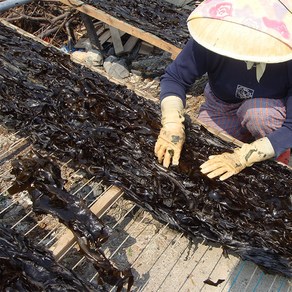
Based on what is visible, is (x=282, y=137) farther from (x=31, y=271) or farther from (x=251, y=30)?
(x=31, y=271)

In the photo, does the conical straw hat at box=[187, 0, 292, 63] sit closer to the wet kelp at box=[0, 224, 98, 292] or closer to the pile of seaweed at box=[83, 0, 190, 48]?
the wet kelp at box=[0, 224, 98, 292]

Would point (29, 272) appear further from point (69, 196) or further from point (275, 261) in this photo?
point (275, 261)

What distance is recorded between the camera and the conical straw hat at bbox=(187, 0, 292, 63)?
9.80ft

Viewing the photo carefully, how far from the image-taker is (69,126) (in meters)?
3.79

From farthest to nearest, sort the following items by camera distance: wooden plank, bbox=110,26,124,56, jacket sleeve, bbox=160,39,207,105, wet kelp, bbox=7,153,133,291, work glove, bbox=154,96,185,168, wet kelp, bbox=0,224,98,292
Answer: wooden plank, bbox=110,26,124,56 → jacket sleeve, bbox=160,39,207,105 → work glove, bbox=154,96,185,168 → wet kelp, bbox=7,153,133,291 → wet kelp, bbox=0,224,98,292

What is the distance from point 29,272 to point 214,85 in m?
2.49

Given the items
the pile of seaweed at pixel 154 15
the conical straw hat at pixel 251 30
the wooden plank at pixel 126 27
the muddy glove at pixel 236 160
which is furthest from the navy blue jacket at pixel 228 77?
the pile of seaweed at pixel 154 15

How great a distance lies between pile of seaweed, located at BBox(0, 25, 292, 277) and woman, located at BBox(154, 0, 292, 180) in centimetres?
16

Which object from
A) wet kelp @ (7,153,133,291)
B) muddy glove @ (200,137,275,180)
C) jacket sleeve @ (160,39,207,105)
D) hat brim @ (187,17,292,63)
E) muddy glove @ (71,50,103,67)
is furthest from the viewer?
muddy glove @ (71,50,103,67)

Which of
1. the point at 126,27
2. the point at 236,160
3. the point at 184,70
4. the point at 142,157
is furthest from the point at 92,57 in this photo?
the point at 236,160

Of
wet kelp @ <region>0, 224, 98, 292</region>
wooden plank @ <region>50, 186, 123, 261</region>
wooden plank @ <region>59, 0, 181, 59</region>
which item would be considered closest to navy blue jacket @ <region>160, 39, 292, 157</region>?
wooden plank @ <region>50, 186, 123, 261</region>

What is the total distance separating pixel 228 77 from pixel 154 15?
9.74ft

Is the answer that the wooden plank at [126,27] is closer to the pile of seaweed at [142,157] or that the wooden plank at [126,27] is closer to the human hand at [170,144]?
the pile of seaweed at [142,157]

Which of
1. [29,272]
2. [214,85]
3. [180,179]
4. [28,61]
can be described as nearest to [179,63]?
[214,85]
